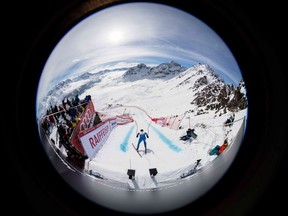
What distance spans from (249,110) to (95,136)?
4719mm

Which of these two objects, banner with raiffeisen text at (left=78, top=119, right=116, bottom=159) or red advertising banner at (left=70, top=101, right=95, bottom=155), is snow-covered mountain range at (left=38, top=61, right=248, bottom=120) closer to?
red advertising banner at (left=70, top=101, right=95, bottom=155)

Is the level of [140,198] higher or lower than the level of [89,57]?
lower

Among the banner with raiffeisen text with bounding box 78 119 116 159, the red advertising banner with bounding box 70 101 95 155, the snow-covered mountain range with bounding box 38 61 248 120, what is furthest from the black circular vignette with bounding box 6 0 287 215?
the red advertising banner with bounding box 70 101 95 155

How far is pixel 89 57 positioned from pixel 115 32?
A: 52cm

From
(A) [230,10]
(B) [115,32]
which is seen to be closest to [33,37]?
(A) [230,10]

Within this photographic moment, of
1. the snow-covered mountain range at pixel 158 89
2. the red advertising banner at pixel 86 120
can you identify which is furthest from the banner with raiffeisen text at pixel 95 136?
the snow-covered mountain range at pixel 158 89

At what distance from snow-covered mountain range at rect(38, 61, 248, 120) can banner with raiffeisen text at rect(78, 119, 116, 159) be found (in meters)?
0.57

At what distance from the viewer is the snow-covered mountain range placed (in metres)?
3.23

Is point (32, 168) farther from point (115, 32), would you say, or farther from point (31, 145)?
point (115, 32)

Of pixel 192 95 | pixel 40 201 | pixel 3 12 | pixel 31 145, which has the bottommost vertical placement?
pixel 40 201

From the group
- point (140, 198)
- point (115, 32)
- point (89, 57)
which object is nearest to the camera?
point (140, 198)

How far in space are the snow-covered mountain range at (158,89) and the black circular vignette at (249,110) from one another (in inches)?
15.3

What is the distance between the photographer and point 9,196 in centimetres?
140

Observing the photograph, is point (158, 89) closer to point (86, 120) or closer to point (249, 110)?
point (86, 120)
